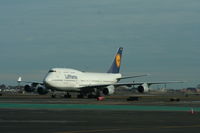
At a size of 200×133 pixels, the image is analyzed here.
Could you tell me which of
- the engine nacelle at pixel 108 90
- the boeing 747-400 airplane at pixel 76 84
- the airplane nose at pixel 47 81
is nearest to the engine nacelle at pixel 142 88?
the boeing 747-400 airplane at pixel 76 84

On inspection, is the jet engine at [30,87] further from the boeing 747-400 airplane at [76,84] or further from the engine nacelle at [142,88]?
the engine nacelle at [142,88]

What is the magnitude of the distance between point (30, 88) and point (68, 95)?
10.7 m

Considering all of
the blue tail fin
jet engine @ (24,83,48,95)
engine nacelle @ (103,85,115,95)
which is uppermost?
the blue tail fin

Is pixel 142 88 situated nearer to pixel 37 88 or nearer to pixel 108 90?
pixel 108 90

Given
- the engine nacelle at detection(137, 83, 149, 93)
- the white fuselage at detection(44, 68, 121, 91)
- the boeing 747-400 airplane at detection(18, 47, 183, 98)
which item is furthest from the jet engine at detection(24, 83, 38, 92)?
the engine nacelle at detection(137, 83, 149, 93)

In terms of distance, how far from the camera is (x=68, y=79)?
86812 millimetres

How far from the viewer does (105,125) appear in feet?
86.1

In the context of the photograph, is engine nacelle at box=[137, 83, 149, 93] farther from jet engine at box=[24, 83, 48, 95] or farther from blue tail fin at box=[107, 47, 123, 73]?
blue tail fin at box=[107, 47, 123, 73]

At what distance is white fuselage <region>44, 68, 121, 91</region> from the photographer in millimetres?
84875

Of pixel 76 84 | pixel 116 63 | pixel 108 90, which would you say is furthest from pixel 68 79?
pixel 116 63

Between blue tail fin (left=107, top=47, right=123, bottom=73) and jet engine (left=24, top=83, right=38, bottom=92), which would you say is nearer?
jet engine (left=24, top=83, right=38, bottom=92)

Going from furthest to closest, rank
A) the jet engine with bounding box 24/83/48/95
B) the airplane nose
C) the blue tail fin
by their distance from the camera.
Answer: the blue tail fin, the jet engine with bounding box 24/83/48/95, the airplane nose

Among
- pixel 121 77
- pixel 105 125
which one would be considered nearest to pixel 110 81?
pixel 121 77

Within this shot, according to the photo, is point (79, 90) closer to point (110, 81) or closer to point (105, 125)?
point (110, 81)
